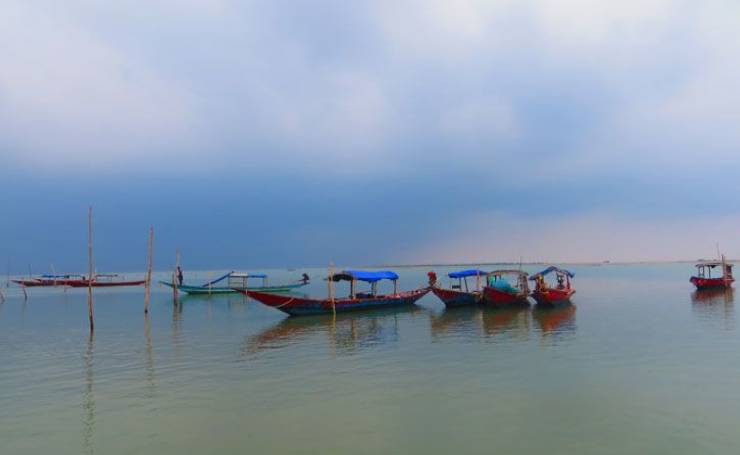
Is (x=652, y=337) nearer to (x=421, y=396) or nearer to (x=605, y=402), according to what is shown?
(x=605, y=402)

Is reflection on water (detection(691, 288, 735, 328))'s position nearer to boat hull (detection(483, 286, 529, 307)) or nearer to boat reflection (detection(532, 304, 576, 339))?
boat reflection (detection(532, 304, 576, 339))

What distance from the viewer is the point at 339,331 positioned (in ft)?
73.8

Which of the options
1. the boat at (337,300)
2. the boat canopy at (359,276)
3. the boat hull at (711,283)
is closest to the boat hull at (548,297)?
the boat at (337,300)

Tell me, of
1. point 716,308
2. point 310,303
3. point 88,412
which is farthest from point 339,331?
point 716,308

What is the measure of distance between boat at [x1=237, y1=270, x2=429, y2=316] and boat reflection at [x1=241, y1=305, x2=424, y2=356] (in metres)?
0.49

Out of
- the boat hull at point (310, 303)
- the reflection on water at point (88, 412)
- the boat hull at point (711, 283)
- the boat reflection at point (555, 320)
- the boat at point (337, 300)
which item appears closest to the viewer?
the reflection on water at point (88, 412)

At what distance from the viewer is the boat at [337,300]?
89.6ft

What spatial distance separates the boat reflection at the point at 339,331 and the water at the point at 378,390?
0.74 feet

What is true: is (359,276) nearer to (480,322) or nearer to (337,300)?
(337,300)

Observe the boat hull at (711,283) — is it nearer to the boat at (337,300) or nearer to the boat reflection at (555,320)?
the boat reflection at (555,320)

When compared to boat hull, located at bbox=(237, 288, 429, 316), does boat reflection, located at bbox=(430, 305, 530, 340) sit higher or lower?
lower

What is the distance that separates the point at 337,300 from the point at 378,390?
18.3 meters

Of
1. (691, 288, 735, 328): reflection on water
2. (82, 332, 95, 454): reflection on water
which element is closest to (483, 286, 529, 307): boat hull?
(691, 288, 735, 328): reflection on water

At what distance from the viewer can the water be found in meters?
8.49
